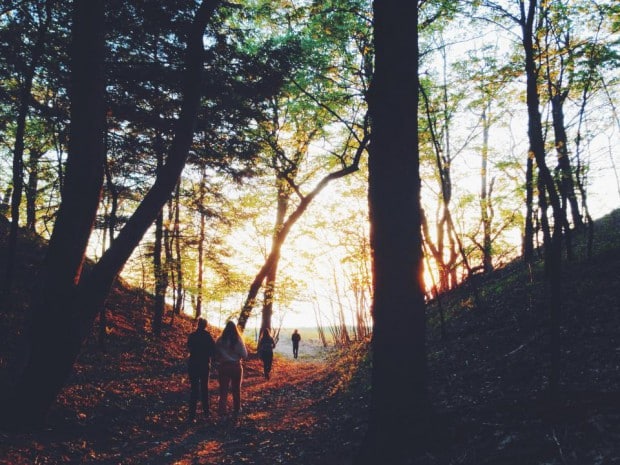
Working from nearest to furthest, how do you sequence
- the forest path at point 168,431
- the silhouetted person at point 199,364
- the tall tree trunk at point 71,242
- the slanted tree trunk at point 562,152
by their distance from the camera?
the forest path at point 168,431, the tall tree trunk at point 71,242, the silhouetted person at point 199,364, the slanted tree trunk at point 562,152

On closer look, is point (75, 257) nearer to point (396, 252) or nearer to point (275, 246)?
point (396, 252)

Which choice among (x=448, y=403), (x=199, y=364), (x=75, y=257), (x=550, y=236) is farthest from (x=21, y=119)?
(x=550, y=236)

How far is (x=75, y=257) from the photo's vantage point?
5531mm

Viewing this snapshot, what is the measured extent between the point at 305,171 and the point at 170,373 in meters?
11.2

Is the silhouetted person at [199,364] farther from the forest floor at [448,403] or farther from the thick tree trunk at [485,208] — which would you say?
the thick tree trunk at [485,208]

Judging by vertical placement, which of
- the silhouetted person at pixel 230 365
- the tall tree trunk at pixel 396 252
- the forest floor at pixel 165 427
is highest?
the tall tree trunk at pixel 396 252

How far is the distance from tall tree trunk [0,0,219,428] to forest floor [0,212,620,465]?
68cm

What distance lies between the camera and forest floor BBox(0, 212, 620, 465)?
3.22 metres

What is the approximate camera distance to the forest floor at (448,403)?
3.22m

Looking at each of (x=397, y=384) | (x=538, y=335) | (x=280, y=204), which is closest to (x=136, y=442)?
(x=397, y=384)

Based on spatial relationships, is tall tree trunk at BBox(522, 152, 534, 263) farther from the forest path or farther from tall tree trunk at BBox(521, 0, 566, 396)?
the forest path

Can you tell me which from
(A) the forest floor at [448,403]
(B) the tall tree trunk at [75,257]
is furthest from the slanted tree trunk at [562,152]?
(B) the tall tree trunk at [75,257]

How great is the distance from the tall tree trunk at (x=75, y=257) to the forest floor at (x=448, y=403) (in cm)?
68

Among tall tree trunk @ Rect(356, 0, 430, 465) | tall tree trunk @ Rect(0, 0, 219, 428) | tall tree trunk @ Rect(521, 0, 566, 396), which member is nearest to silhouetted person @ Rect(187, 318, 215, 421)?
tall tree trunk @ Rect(0, 0, 219, 428)
